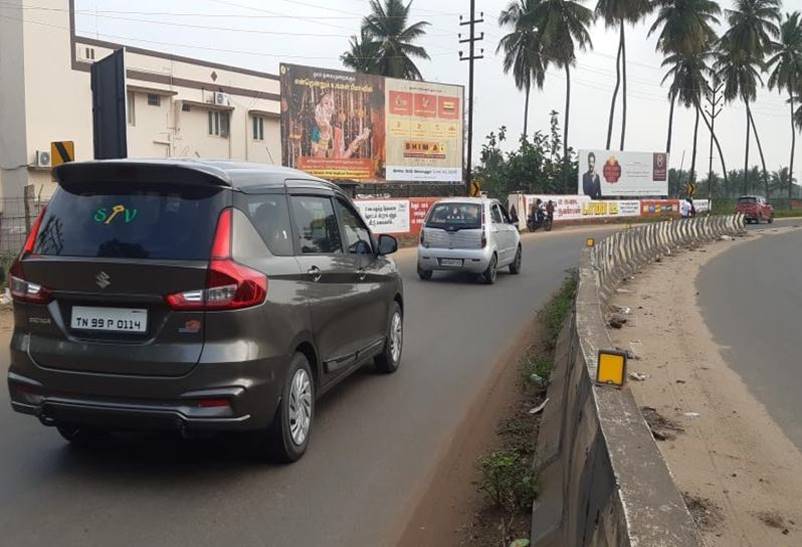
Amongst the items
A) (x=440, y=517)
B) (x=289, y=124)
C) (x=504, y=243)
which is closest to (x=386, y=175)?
(x=289, y=124)

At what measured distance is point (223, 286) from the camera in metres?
4.38

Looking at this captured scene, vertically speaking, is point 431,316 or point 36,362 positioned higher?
point 36,362

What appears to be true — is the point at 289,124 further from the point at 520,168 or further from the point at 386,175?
the point at 520,168

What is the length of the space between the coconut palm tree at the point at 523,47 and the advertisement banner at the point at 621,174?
11.1 m

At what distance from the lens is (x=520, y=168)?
48812 mm

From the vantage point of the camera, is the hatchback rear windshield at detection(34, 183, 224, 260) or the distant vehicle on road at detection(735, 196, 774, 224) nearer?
the hatchback rear windshield at detection(34, 183, 224, 260)

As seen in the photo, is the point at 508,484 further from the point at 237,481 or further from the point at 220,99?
the point at 220,99

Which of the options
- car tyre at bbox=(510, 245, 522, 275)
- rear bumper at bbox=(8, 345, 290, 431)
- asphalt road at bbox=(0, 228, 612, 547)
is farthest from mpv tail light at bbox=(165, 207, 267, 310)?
car tyre at bbox=(510, 245, 522, 275)

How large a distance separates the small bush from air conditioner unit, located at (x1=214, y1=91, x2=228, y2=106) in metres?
40.3

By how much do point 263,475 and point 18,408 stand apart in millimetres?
1551

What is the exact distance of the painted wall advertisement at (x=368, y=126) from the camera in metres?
30.1

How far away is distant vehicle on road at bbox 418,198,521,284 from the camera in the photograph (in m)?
15.1

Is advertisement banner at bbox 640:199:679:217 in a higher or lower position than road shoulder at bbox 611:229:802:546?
higher

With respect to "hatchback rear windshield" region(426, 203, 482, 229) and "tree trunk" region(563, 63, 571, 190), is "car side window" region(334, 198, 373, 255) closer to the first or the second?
"hatchback rear windshield" region(426, 203, 482, 229)
